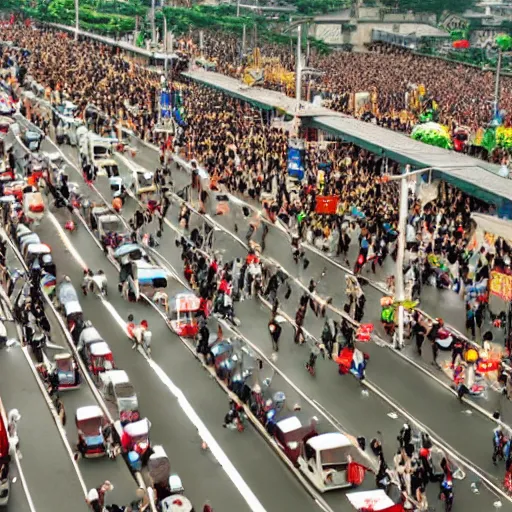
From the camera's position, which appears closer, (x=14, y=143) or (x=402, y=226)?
(x=402, y=226)

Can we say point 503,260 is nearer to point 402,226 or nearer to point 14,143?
point 402,226

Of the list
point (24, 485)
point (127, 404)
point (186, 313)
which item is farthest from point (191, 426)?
point (186, 313)

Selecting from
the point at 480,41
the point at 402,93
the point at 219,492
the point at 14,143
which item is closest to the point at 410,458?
the point at 219,492

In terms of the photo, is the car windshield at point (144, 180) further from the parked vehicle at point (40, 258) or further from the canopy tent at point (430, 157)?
the parked vehicle at point (40, 258)

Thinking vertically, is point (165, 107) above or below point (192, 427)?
above

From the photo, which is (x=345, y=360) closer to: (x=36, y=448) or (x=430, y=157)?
(x=36, y=448)

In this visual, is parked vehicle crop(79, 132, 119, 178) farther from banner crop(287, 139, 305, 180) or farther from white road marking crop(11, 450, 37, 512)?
white road marking crop(11, 450, 37, 512)

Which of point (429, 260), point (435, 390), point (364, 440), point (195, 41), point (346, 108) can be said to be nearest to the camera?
point (364, 440)

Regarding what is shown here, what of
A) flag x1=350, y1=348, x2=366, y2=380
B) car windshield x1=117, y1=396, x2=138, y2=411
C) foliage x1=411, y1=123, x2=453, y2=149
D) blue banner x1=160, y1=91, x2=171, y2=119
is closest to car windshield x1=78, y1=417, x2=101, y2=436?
car windshield x1=117, y1=396, x2=138, y2=411

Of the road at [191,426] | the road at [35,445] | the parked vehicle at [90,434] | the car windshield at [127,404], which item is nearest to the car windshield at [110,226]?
the road at [191,426]
